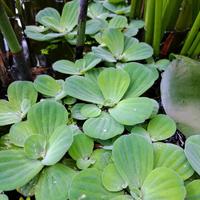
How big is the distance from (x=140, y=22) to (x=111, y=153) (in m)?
0.59

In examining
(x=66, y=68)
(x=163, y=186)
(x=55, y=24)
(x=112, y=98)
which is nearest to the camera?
(x=163, y=186)

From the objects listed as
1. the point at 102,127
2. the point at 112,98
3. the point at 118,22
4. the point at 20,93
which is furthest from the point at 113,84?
the point at 118,22

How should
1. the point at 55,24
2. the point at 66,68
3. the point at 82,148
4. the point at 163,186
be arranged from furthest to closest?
1. the point at 55,24
2. the point at 66,68
3. the point at 82,148
4. the point at 163,186

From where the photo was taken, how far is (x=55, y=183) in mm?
631

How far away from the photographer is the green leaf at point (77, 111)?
0.78 m

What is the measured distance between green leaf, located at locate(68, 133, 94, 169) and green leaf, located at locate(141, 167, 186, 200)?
14 cm

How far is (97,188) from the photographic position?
2.01ft

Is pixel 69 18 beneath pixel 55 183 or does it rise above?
above

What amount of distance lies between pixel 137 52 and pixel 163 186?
468 millimetres

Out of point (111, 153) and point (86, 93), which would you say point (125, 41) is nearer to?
point (86, 93)

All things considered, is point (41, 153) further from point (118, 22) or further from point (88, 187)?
point (118, 22)

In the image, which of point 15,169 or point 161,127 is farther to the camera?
point 161,127

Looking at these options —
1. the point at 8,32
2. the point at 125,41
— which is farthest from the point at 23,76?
the point at 125,41

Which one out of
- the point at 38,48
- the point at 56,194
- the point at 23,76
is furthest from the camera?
the point at 38,48
